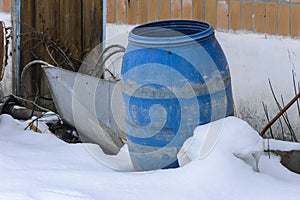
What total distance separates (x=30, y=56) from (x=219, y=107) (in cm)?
311

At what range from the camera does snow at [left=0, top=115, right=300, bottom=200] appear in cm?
400

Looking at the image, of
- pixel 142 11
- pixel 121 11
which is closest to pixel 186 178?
pixel 142 11

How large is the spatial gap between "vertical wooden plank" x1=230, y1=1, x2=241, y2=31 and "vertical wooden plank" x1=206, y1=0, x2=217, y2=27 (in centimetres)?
14

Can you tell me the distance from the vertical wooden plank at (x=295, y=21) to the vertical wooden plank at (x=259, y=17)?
24 cm

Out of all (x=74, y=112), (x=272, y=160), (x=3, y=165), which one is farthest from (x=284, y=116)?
(x=3, y=165)

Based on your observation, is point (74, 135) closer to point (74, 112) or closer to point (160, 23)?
point (74, 112)

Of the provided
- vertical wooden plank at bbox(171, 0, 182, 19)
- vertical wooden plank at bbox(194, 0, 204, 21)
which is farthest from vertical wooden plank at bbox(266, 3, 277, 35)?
vertical wooden plank at bbox(171, 0, 182, 19)

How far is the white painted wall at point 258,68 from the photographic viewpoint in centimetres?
542

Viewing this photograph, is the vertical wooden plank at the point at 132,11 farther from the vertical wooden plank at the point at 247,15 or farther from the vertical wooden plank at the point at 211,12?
the vertical wooden plank at the point at 247,15

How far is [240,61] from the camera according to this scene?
571 centimetres

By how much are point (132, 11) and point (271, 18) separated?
1.34m

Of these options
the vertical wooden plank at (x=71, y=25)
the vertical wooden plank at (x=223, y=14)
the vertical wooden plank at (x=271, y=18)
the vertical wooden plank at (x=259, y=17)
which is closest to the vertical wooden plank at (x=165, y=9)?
the vertical wooden plank at (x=223, y=14)

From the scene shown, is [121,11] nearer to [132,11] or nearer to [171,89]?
[132,11]

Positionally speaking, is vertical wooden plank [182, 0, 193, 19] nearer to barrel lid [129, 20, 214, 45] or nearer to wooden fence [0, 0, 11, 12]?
barrel lid [129, 20, 214, 45]
